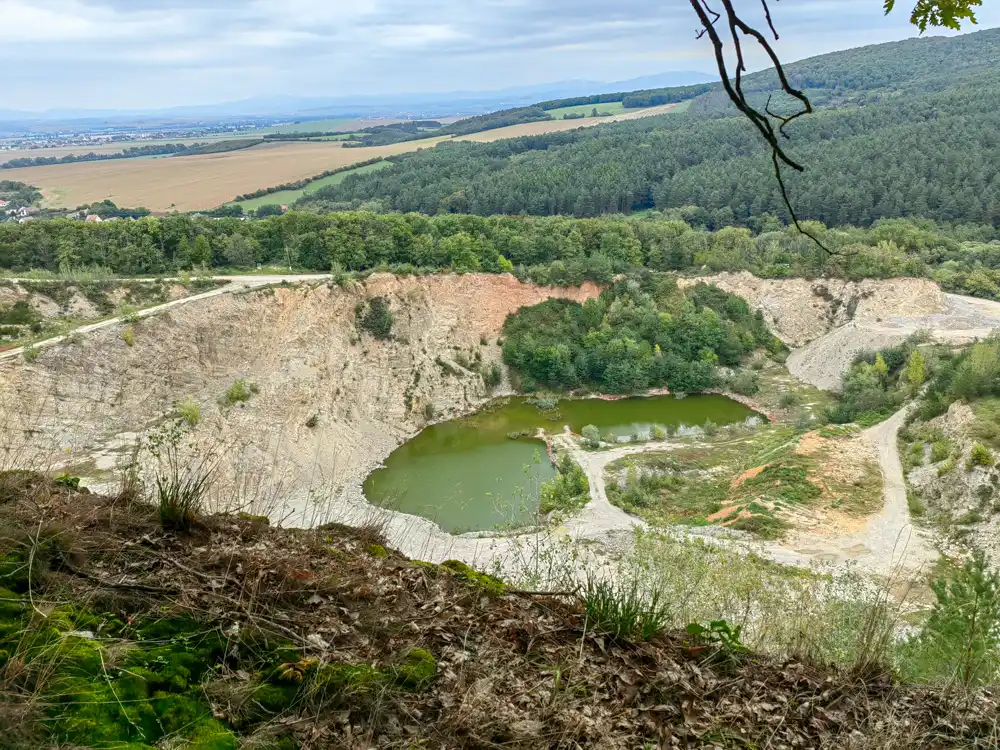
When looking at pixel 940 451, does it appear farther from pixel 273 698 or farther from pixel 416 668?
pixel 273 698

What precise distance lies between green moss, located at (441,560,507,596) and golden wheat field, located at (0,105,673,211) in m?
53.0

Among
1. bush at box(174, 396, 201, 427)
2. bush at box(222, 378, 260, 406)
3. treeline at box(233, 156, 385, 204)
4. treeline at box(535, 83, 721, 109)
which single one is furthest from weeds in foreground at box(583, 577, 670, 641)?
treeline at box(535, 83, 721, 109)

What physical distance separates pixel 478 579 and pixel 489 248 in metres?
30.1

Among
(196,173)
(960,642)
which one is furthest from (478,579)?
(196,173)

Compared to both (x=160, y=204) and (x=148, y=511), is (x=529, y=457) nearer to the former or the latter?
(x=148, y=511)

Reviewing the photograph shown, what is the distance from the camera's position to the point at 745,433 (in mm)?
24672

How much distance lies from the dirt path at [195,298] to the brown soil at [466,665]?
19.2 metres

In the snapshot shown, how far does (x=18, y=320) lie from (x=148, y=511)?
22.6m

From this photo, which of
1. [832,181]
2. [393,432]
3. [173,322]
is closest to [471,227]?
[393,432]

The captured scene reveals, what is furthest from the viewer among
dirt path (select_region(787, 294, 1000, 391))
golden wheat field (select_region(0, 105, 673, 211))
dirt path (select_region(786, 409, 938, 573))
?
golden wheat field (select_region(0, 105, 673, 211))

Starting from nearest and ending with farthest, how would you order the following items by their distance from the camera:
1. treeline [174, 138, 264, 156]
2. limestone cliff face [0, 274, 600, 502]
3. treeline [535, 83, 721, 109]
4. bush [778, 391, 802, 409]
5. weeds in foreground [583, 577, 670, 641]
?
weeds in foreground [583, 577, 670, 641] → limestone cliff face [0, 274, 600, 502] → bush [778, 391, 802, 409] → treeline [174, 138, 264, 156] → treeline [535, 83, 721, 109]

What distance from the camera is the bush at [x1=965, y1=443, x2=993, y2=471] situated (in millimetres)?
16188

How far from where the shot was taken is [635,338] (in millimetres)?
30984

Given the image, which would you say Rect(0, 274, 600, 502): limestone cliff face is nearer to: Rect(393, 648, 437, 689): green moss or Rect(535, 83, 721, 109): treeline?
Rect(393, 648, 437, 689): green moss
